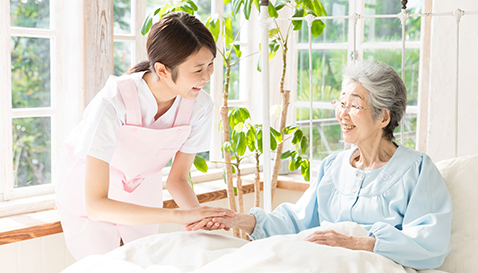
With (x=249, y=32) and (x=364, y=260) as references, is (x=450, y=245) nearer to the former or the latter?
(x=364, y=260)

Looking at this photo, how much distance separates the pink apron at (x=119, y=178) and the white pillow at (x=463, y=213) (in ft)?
2.92

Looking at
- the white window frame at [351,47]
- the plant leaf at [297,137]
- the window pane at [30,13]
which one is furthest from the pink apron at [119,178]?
the white window frame at [351,47]

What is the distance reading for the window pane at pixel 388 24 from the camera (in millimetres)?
3109

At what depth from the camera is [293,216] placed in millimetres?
2037

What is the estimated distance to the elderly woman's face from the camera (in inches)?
74.0

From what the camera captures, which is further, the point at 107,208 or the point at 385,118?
the point at 385,118

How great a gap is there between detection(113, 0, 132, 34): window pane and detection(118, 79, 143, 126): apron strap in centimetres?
122

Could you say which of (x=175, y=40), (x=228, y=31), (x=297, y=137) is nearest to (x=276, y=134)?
(x=297, y=137)

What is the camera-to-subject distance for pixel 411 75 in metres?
3.13

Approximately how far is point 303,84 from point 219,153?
0.67 meters

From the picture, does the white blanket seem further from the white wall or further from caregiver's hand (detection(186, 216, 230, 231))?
the white wall

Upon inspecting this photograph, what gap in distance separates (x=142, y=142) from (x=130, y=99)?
0.15 meters

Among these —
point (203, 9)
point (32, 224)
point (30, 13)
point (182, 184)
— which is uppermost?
point (203, 9)

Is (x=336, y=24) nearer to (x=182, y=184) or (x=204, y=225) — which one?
(x=182, y=184)
